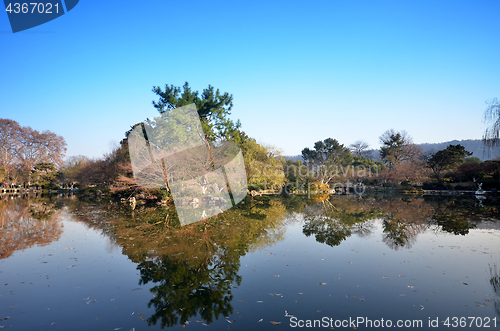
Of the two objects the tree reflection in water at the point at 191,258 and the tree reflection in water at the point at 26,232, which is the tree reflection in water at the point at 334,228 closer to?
the tree reflection in water at the point at 191,258

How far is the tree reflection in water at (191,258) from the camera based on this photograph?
14.2 ft

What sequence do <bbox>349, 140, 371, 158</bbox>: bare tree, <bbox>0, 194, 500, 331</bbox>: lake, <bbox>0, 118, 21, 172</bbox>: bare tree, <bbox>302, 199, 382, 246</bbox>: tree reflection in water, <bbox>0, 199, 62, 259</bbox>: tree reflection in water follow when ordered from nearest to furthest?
<bbox>0, 194, 500, 331</bbox>: lake, <bbox>0, 199, 62, 259</bbox>: tree reflection in water, <bbox>302, 199, 382, 246</bbox>: tree reflection in water, <bbox>0, 118, 21, 172</bbox>: bare tree, <bbox>349, 140, 371, 158</bbox>: bare tree

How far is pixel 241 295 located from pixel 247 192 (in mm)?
23996

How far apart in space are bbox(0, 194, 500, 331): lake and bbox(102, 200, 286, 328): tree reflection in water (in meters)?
0.03

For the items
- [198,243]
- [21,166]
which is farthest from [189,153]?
[21,166]

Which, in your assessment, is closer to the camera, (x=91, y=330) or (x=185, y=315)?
(x=91, y=330)

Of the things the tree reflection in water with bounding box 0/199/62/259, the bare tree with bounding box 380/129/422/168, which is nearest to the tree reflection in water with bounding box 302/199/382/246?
the tree reflection in water with bounding box 0/199/62/259

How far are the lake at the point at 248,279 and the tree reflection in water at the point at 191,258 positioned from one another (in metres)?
0.03

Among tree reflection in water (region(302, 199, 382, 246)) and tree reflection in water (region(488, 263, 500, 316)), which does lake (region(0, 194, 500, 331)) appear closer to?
tree reflection in water (region(488, 263, 500, 316))

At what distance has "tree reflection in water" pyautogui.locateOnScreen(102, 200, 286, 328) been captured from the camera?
14.2 ft

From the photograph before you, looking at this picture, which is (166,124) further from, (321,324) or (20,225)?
(321,324)

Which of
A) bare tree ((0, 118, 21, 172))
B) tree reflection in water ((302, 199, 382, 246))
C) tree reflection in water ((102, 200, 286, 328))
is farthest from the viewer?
bare tree ((0, 118, 21, 172))

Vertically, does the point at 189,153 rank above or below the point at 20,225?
above

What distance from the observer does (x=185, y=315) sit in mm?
4055
